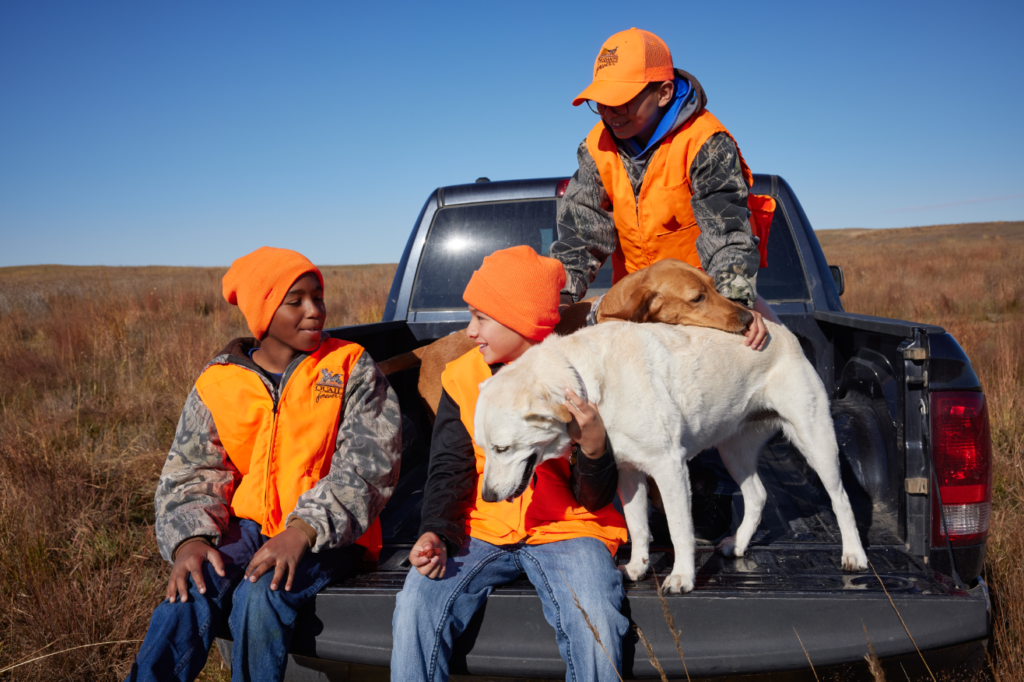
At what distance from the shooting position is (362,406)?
253cm

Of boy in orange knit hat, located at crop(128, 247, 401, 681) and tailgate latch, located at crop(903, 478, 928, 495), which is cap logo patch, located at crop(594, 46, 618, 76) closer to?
boy in orange knit hat, located at crop(128, 247, 401, 681)

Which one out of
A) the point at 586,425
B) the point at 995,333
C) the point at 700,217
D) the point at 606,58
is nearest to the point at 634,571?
the point at 586,425

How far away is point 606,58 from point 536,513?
6.82ft

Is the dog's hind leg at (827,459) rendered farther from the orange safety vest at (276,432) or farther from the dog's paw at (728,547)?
the orange safety vest at (276,432)

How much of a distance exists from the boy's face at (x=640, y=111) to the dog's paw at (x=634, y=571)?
6.50 ft

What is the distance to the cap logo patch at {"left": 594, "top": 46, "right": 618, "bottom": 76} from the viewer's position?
9.75 feet

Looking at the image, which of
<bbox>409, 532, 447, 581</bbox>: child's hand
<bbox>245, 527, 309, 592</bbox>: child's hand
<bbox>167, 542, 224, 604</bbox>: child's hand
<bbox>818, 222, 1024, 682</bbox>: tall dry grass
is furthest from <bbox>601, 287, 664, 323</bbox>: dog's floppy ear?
<bbox>167, 542, 224, 604</bbox>: child's hand

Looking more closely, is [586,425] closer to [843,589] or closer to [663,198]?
[843,589]

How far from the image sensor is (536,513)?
92.7 inches

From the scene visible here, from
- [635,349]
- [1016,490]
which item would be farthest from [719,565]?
[1016,490]

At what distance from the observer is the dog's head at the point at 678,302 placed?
2762mm

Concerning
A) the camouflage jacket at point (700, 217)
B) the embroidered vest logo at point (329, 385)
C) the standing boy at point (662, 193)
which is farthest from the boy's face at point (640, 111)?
the embroidered vest logo at point (329, 385)

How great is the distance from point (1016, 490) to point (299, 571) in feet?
13.3

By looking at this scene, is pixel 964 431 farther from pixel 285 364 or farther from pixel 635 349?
pixel 285 364
